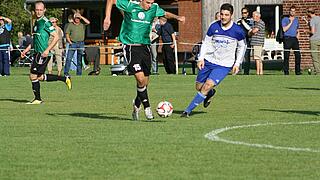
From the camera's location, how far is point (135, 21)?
14727 millimetres

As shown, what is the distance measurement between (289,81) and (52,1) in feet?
76.0

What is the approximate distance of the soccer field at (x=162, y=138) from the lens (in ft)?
30.5

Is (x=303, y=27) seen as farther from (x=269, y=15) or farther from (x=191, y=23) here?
(x=269, y=15)

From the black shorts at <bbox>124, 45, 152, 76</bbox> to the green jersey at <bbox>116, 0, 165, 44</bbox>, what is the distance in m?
0.09

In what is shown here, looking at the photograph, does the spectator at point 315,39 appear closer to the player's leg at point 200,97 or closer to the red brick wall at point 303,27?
the red brick wall at point 303,27

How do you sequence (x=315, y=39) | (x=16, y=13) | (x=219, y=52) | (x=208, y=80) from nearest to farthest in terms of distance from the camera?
(x=208, y=80), (x=219, y=52), (x=315, y=39), (x=16, y=13)

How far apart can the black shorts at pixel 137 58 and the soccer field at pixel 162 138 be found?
0.80m

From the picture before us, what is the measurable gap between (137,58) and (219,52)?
171 centimetres

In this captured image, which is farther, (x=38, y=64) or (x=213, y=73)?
(x=38, y=64)

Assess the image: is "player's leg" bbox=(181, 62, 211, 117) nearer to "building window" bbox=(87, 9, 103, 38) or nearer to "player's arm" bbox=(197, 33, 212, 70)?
"player's arm" bbox=(197, 33, 212, 70)

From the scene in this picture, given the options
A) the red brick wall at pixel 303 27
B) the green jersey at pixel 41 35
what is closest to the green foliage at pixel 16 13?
the red brick wall at pixel 303 27

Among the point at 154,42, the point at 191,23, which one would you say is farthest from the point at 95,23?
the point at 154,42

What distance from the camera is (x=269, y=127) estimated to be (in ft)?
44.2

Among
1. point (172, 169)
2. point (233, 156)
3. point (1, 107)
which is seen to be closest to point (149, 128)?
point (233, 156)
